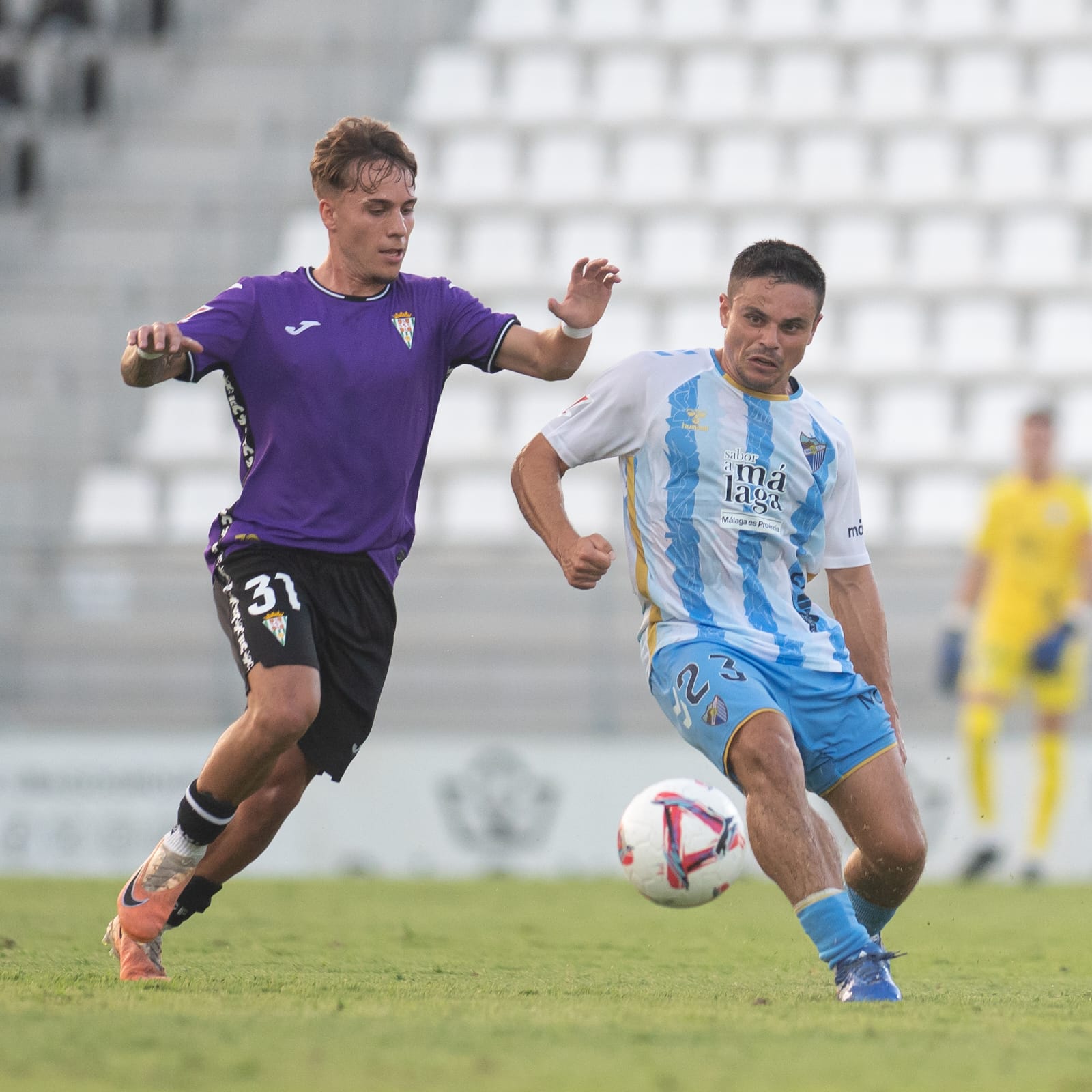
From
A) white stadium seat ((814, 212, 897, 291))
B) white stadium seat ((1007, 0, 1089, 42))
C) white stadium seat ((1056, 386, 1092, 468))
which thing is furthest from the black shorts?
white stadium seat ((1007, 0, 1089, 42))

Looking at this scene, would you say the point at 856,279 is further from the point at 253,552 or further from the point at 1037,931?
the point at 253,552

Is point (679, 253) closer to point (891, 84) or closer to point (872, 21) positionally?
point (891, 84)

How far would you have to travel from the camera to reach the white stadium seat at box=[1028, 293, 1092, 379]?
48.1 ft

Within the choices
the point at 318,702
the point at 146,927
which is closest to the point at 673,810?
the point at 318,702

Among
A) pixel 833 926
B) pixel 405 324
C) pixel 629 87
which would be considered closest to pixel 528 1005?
pixel 833 926

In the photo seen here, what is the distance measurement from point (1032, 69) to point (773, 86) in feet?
8.09

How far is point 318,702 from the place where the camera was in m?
4.45

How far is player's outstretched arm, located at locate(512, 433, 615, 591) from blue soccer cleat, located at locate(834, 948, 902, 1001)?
111 cm

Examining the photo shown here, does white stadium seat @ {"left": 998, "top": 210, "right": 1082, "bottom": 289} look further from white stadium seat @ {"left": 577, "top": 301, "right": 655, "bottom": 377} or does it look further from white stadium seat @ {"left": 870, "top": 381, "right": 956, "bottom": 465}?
white stadium seat @ {"left": 577, "top": 301, "right": 655, "bottom": 377}

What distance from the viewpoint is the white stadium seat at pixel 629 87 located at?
1614 centimetres

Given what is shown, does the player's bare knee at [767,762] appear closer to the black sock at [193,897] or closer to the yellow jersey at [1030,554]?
the black sock at [193,897]

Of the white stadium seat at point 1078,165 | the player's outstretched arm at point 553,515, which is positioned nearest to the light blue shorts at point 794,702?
the player's outstretched arm at point 553,515

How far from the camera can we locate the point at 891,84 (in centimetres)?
1616

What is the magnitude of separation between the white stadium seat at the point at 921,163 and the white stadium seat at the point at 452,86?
383cm
